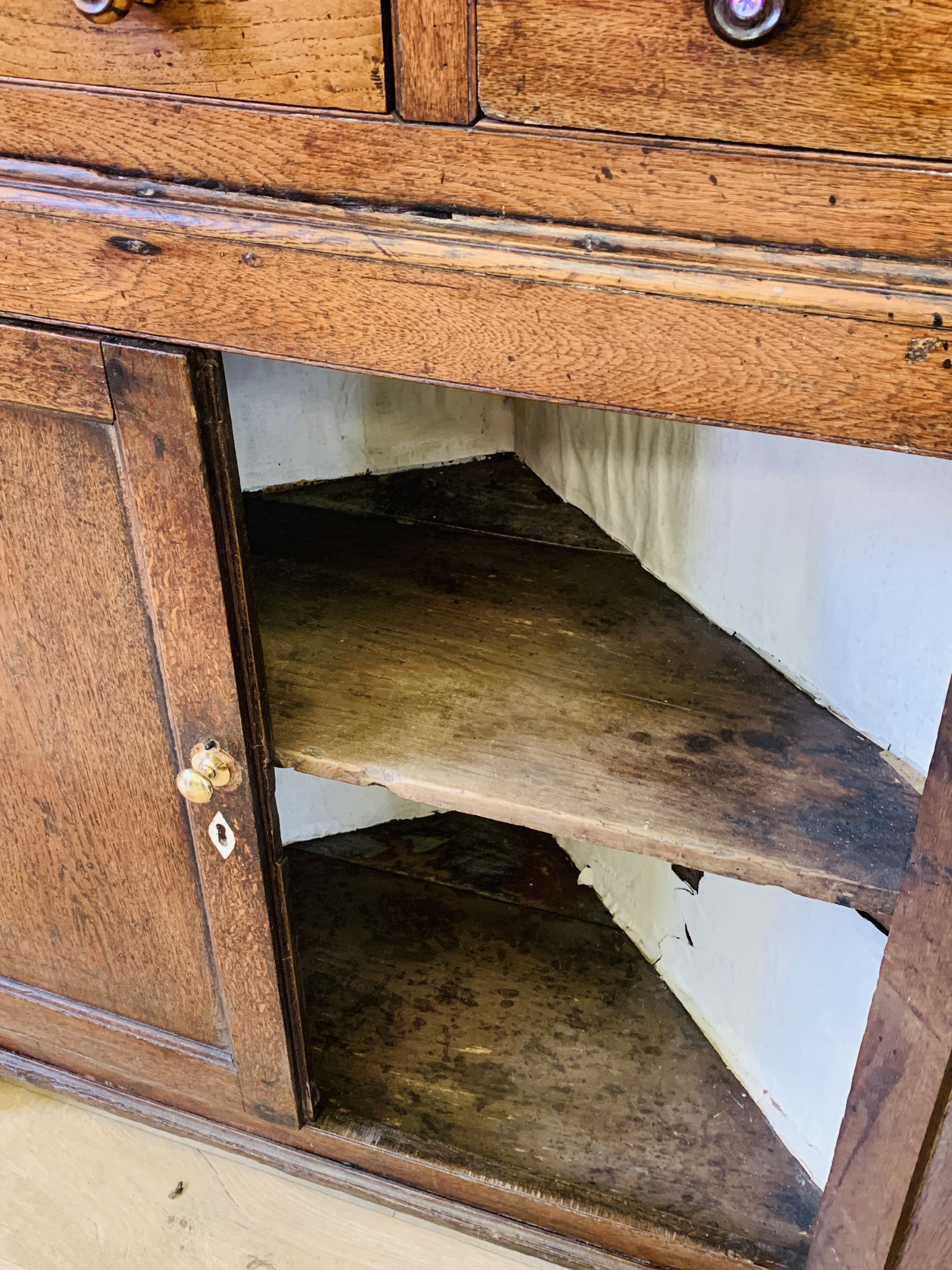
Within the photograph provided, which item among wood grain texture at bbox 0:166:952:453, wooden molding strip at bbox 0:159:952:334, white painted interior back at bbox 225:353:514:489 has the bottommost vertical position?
white painted interior back at bbox 225:353:514:489

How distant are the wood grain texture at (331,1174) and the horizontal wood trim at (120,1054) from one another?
0.02m

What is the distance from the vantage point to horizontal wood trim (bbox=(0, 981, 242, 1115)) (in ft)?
3.15

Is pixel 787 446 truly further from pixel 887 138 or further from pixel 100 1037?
pixel 100 1037

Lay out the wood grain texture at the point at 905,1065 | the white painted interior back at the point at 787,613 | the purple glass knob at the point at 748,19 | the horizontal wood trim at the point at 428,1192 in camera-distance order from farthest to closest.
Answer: the horizontal wood trim at the point at 428,1192, the white painted interior back at the point at 787,613, the wood grain texture at the point at 905,1065, the purple glass knob at the point at 748,19

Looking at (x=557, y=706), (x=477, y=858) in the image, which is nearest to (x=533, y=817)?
(x=557, y=706)

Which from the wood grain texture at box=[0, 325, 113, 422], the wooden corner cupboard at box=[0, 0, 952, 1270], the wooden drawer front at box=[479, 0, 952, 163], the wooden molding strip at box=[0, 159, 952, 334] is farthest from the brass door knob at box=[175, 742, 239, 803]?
the wooden drawer front at box=[479, 0, 952, 163]

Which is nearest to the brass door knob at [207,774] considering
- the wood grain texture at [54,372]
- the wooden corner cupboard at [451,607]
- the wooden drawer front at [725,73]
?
the wooden corner cupboard at [451,607]

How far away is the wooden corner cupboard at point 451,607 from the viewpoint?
46 cm

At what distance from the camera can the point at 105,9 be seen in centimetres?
49

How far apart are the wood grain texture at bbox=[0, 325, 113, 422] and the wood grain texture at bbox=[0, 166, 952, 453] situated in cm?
2

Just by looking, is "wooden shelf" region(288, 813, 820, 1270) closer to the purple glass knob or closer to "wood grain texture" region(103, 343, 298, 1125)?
"wood grain texture" region(103, 343, 298, 1125)

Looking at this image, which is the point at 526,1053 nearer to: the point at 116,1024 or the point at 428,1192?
the point at 428,1192

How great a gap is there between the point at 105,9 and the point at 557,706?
1.74 feet

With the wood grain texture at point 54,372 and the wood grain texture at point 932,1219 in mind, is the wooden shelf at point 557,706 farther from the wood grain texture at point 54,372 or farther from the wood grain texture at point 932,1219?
the wood grain texture at point 54,372
